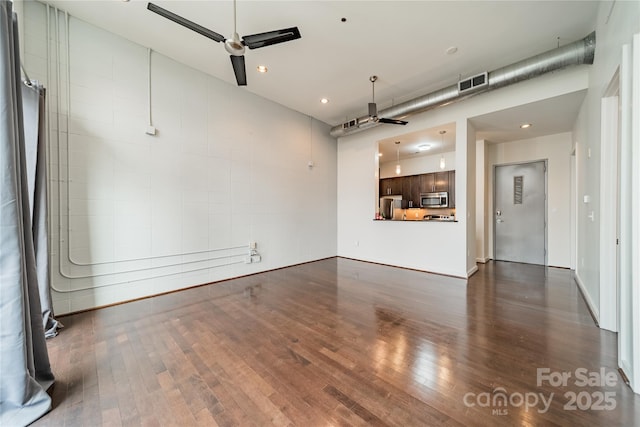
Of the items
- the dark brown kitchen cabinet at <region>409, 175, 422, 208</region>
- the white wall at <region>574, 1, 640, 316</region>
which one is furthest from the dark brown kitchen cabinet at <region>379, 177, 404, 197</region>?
the white wall at <region>574, 1, 640, 316</region>

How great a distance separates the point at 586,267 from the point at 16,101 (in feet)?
19.8

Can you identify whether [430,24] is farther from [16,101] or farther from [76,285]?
[76,285]

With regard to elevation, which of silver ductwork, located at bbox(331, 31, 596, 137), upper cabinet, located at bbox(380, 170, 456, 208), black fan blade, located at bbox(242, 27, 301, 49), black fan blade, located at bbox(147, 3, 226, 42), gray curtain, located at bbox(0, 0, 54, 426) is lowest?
gray curtain, located at bbox(0, 0, 54, 426)

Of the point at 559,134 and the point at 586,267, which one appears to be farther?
the point at 559,134

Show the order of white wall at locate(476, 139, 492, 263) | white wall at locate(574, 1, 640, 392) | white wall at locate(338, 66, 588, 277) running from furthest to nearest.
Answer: white wall at locate(476, 139, 492, 263)
white wall at locate(338, 66, 588, 277)
white wall at locate(574, 1, 640, 392)

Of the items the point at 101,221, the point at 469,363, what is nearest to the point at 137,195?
the point at 101,221

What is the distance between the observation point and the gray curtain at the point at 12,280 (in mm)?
1313

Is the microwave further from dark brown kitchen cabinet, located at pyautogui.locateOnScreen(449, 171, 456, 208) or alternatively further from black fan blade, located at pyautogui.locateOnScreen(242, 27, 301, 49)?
Result: black fan blade, located at pyautogui.locateOnScreen(242, 27, 301, 49)

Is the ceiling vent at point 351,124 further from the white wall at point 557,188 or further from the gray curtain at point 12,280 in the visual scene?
the gray curtain at point 12,280

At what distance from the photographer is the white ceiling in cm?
252

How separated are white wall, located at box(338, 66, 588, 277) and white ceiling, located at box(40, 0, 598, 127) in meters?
0.52

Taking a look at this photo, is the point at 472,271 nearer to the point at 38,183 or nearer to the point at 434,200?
the point at 434,200

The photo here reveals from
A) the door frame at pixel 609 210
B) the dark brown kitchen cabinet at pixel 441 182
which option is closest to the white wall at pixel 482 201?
the dark brown kitchen cabinet at pixel 441 182

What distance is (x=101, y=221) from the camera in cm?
289
